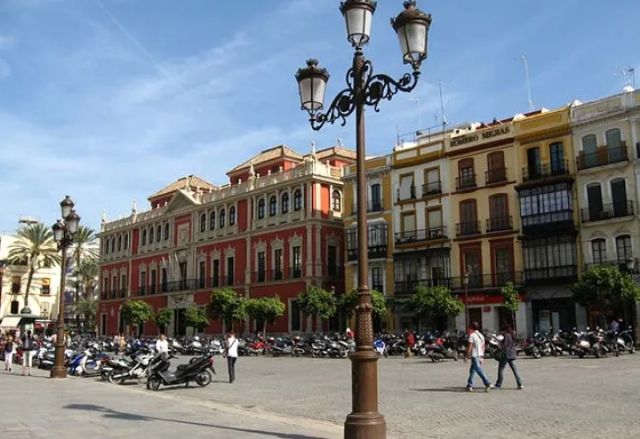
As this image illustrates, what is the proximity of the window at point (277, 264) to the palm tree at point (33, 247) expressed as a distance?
29040 mm

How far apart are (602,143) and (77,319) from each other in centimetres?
5760

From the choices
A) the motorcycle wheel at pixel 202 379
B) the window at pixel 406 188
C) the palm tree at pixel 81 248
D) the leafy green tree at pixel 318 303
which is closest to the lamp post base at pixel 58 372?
the motorcycle wheel at pixel 202 379

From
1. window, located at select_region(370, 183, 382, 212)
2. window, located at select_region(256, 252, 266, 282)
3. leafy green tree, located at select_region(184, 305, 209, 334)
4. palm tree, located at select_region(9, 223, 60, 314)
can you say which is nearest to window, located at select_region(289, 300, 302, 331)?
window, located at select_region(256, 252, 266, 282)

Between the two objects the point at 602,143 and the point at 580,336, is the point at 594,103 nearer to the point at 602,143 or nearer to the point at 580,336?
the point at 602,143

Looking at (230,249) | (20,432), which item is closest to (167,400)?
(20,432)

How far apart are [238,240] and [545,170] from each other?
2419 centimetres

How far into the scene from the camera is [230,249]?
52.7m

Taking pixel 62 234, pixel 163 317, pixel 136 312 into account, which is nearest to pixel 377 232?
pixel 163 317

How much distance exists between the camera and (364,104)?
8.97m

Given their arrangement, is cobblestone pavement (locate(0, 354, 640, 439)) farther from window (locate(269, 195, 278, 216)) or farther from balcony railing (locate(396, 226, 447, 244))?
window (locate(269, 195, 278, 216))

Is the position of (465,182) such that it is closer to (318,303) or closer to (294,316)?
(318,303)

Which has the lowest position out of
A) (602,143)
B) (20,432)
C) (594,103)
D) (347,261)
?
(20,432)

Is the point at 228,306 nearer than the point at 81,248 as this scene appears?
Yes

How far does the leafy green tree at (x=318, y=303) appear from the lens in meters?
39.4
